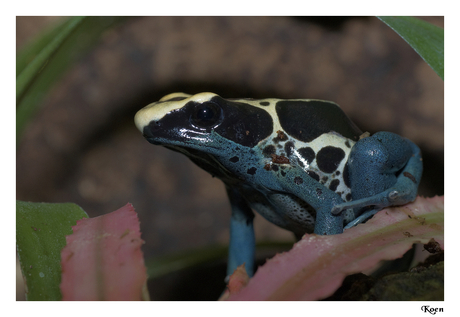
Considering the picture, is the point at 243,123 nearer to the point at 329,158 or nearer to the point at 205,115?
the point at 205,115

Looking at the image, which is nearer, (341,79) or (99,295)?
(99,295)

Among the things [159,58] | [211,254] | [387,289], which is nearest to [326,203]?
[387,289]

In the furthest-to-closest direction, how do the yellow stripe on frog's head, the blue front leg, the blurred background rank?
the blurred background → the blue front leg → the yellow stripe on frog's head

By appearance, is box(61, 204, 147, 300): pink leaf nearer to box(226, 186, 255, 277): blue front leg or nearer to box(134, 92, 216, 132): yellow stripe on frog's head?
box(134, 92, 216, 132): yellow stripe on frog's head

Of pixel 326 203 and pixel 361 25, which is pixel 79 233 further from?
pixel 361 25

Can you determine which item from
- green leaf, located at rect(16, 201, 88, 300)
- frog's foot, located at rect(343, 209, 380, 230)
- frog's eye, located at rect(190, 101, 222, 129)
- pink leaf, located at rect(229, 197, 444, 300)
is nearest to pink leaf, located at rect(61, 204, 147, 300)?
green leaf, located at rect(16, 201, 88, 300)

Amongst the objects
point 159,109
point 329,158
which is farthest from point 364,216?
point 159,109
